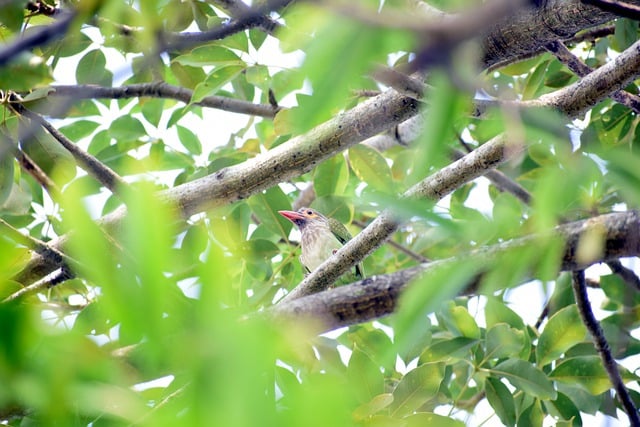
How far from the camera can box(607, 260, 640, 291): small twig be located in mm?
3709

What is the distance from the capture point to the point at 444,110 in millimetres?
852

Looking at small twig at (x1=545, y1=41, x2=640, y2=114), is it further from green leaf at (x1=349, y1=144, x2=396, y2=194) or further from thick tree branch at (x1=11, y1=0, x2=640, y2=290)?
green leaf at (x1=349, y1=144, x2=396, y2=194)

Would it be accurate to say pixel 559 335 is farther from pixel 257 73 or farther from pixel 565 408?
pixel 257 73

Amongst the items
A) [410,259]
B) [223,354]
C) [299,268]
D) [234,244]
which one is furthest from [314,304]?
[410,259]

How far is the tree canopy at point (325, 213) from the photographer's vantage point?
80cm

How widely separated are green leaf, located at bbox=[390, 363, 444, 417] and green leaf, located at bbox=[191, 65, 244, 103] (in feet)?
5.39

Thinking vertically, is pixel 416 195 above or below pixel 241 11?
below

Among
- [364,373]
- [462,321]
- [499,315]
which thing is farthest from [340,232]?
[364,373]

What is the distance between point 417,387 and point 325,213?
1.39m

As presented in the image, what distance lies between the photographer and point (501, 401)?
133 inches

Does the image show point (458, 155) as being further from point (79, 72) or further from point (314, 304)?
point (314, 304)

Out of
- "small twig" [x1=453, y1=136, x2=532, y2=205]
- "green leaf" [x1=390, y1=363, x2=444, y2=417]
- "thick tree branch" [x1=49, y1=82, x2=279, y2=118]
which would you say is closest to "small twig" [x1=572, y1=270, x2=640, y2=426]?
"green leaf" [x1=390, y1=363, x2=444, y2=417]

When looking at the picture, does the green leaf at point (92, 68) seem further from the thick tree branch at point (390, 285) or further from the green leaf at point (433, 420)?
the thick tree branch at point (390, 285)

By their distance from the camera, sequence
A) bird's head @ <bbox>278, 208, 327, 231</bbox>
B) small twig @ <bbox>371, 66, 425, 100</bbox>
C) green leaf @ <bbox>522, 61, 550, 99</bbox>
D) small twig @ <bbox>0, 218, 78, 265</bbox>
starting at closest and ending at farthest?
small twig @ <bbox>371, 66, 425, 100</bbox>, small twig @ <bbox>0, 218, 78, 265</bbox>, green leaf @ <bbox>522, 61, 550, 99</bbox>, bird's head @ <bbox>278, 208, 327, 231</bbox>
